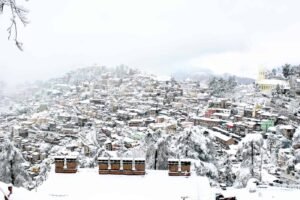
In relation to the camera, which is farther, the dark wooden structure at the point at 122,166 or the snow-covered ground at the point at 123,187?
the dark wooden structure at the point at 122,166

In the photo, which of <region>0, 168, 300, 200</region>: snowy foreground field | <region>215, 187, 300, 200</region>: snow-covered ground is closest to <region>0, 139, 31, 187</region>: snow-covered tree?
<region>0, 168, 300, 200</region>: snowy foreground field

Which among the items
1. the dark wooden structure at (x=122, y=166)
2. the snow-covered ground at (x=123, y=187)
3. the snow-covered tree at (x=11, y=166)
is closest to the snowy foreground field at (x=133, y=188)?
the snow-covered ground at (x=123, y=187)

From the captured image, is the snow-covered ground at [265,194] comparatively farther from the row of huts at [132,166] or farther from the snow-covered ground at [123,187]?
the row of huts at [132,166]

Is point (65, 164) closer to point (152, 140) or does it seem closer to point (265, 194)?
point (265, 194)

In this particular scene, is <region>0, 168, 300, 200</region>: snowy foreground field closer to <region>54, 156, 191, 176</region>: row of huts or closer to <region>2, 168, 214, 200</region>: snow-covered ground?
<region>2, 168, 214, 200</region>: snow-covered ground

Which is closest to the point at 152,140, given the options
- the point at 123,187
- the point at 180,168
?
the point at 180,168
